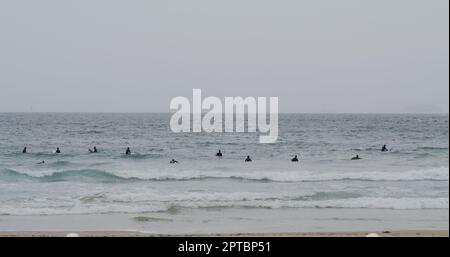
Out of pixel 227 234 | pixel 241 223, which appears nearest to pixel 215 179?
pixel 241 223

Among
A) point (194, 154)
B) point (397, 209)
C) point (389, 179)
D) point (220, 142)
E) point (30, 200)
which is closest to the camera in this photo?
point (397, 209)

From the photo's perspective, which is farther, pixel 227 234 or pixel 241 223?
pixel 241 223

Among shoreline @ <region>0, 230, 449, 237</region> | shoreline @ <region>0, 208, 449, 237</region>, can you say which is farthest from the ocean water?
shoreline @ <region>0, 230, 449, 237</region>

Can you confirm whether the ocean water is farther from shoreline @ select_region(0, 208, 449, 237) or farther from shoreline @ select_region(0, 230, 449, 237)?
shoreline @ select_region(0, 230, 449, 237)

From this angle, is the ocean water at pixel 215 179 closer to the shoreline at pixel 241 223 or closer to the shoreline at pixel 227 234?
the shoreline at pixel 241 223

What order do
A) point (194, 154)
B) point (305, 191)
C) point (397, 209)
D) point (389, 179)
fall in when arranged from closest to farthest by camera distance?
point (397, 209) < point (305, 191) < point (389, 179) < point (194, 154)

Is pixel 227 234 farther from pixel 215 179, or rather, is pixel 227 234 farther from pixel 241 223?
pixel 215 179

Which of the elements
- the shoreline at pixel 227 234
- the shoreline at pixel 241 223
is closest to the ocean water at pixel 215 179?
the shoreline at pixel 241 223

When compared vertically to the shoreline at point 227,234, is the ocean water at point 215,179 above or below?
above
